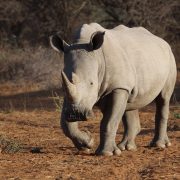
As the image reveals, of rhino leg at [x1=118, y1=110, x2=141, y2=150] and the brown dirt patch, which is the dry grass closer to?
the brown dirt patch

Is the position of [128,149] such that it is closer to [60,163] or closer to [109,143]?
[109,143]

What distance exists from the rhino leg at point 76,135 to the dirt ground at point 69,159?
0.44 feet

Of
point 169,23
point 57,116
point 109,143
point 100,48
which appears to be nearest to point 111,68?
point 100,48

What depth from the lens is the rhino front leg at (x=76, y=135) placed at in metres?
8.08

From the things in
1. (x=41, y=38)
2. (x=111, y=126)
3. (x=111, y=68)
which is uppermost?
(x=111, y=68)

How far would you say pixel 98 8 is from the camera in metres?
27.3

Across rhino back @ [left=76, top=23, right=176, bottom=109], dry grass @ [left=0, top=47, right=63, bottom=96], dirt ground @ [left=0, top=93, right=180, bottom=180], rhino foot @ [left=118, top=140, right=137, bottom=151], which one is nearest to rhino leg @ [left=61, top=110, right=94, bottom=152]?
dirt ground @ [left=0, top=93, right=180, bottom=180]

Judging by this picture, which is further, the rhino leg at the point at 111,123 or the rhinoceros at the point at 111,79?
the rhino leg at the point at 111,123

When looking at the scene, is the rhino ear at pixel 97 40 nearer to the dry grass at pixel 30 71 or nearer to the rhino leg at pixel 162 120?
the rhino leg at pixel 162 120

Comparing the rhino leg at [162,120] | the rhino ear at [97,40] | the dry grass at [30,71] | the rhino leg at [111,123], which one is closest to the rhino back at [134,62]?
the rhino leg at [111,123]

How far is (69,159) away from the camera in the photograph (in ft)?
25.3

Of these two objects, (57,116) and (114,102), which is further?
(57,116)

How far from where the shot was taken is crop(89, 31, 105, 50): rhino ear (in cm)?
782

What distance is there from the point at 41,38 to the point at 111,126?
2020 centimetres
